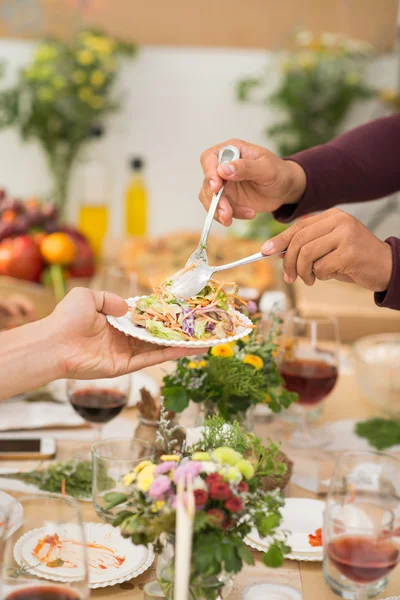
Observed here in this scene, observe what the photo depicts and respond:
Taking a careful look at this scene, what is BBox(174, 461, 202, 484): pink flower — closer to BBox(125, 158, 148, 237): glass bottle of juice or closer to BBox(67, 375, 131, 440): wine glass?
BBox(67, 375, 131, 440): wine glass

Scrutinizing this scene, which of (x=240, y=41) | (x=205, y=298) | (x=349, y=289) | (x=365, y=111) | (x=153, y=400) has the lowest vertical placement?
(x=153, y=400)

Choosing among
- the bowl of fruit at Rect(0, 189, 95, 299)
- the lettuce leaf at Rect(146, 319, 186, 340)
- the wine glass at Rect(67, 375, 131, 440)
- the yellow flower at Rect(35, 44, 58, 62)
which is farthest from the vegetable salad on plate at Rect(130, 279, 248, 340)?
the yellow flower at Rect(35, 44, 58, 62)

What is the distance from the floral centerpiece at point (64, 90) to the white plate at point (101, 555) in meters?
3.19

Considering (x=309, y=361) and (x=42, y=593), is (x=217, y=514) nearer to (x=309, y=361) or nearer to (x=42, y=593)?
(x=42, y=593)

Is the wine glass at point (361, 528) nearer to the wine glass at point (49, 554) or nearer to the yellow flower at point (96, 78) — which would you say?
the wine glass at point (49, 554)

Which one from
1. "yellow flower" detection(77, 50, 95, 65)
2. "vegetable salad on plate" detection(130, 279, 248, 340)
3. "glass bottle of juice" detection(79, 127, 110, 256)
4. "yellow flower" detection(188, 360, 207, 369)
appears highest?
Answer: "yellow flower" detection(77, 50, 95, 65)

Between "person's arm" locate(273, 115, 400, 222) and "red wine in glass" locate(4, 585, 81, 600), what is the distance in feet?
3.32

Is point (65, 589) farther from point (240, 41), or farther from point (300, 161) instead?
point (240, 41)

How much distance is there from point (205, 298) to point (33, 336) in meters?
0.26

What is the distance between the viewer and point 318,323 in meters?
1.54

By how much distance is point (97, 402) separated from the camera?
1349 millimetres

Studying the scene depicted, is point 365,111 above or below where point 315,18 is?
below

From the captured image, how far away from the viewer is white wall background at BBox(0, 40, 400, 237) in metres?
4.38

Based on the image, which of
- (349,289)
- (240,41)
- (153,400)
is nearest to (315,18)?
(240,41)
